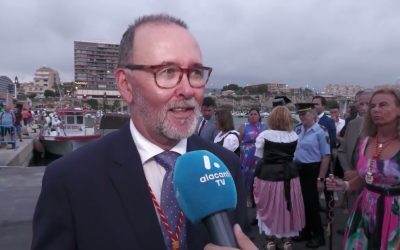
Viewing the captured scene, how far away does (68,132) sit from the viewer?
20.6 m

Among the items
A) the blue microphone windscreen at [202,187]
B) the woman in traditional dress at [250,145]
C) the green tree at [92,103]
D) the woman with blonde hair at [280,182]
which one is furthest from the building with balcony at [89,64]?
the blue microphone windscreen at [202,187]

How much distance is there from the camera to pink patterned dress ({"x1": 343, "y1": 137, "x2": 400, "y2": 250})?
276 cm

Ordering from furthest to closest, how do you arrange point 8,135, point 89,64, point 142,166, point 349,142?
point 89,64 < point 8,135 < point 349,142 < point 142,166

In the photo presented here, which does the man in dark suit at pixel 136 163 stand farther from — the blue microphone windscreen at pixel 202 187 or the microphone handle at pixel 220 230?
the microphone handle at pixel 220 230

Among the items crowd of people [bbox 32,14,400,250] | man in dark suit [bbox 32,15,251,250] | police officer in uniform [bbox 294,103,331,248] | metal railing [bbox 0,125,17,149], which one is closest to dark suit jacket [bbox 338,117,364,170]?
police officer in uniform [bbox 294,103,331,248]

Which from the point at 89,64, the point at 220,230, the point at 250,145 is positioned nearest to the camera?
the point at 220,230

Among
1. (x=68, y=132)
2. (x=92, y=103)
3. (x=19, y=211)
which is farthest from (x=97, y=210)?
(x=92, y=103)

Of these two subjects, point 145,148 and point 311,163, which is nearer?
point 145,148

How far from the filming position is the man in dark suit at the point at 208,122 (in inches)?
236

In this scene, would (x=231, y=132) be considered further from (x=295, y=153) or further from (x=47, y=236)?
(x=47, y=236)

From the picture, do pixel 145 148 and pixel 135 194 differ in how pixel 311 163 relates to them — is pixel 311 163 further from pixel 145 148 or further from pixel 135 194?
pixel 135 194

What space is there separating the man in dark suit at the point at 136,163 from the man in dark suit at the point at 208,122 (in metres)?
4.49

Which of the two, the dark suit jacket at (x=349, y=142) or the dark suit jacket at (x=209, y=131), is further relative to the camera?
the dark suit jacket at (x=209, y=131)

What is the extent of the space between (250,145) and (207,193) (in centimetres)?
479
